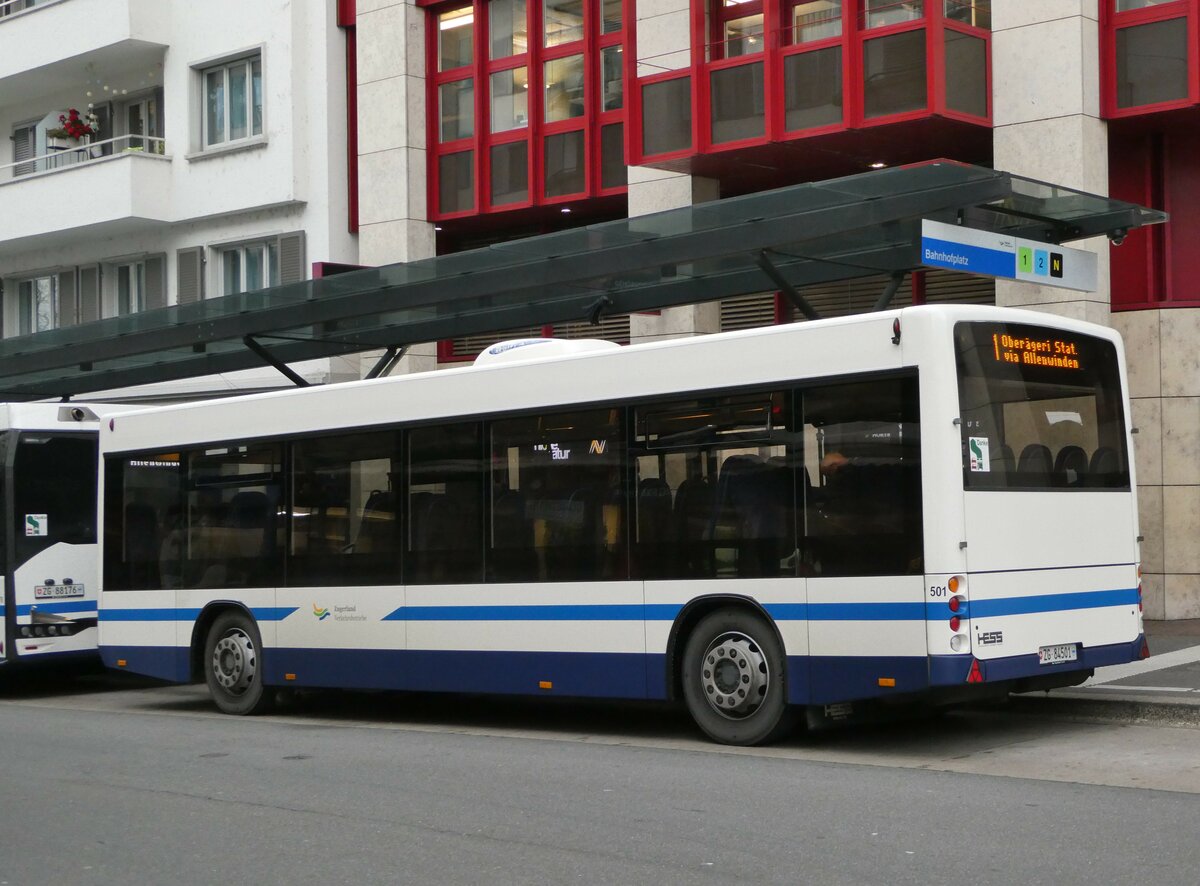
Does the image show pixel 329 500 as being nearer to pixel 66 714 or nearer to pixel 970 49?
pixel 66 714

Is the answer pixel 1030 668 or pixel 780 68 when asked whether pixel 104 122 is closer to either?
pixel 780 68

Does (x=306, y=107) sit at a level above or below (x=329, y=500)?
above

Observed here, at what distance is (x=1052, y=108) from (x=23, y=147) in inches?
899

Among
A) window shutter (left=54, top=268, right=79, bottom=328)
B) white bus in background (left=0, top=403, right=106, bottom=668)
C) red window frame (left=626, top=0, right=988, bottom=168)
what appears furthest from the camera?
window shutter (left=54, top=268, right=79, bottom=328)

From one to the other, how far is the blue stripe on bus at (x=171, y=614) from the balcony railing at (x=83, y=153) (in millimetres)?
15400

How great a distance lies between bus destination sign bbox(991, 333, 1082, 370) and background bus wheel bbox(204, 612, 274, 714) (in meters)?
7.30

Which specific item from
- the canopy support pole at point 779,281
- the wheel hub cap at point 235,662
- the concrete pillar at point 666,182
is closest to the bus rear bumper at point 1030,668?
the canopy support pole at point 779,281

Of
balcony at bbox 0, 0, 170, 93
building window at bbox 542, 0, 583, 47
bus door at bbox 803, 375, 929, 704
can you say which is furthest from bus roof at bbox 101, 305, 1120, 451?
balcony at bbox 0, 0, 170, 93

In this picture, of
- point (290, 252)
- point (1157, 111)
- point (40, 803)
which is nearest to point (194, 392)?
point (290, 252)

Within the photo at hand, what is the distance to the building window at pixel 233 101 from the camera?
96.6 ft

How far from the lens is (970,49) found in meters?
19.2

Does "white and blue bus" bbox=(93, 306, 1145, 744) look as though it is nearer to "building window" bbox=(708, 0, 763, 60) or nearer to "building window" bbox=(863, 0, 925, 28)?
"building window" bbox=(863, 0, 925, 28)

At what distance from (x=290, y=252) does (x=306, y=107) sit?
2451 mm

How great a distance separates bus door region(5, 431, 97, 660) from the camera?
17.2 metres
